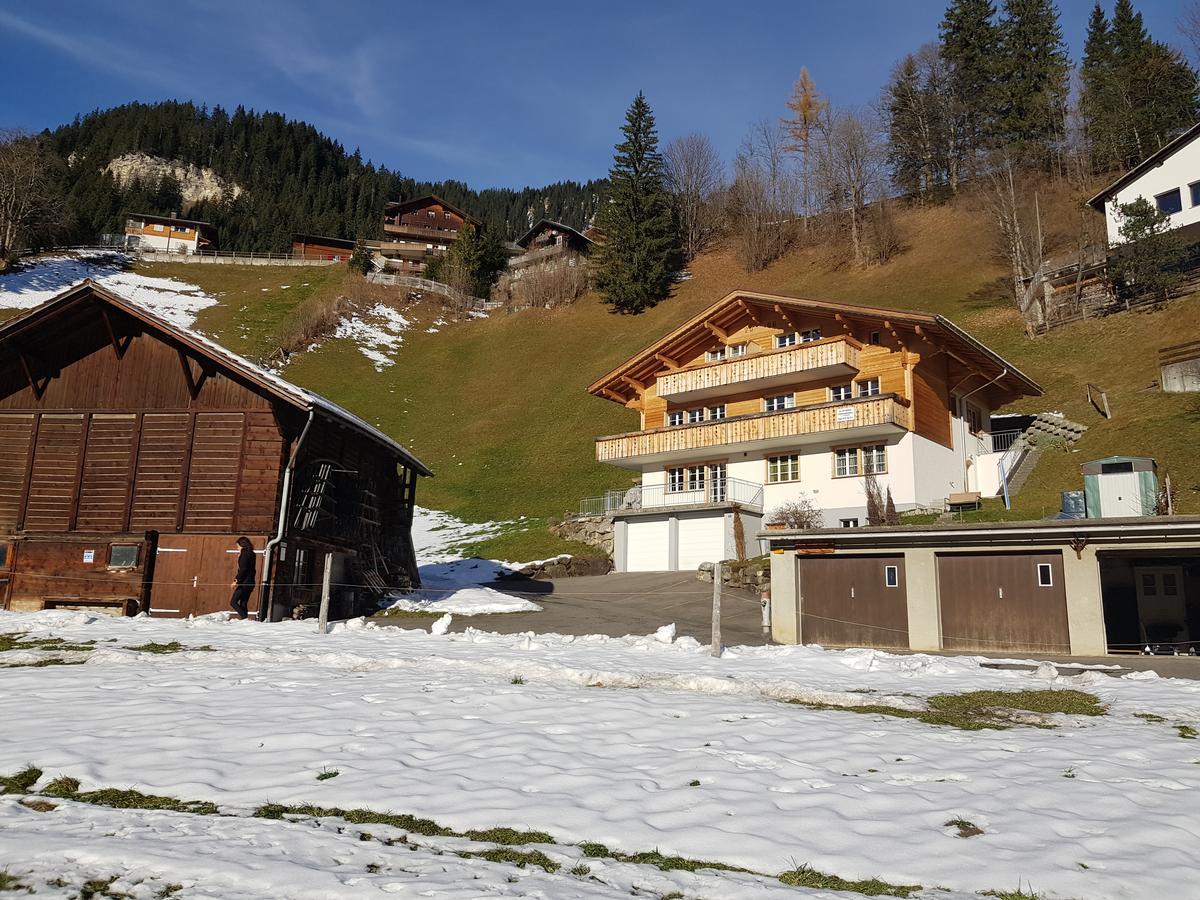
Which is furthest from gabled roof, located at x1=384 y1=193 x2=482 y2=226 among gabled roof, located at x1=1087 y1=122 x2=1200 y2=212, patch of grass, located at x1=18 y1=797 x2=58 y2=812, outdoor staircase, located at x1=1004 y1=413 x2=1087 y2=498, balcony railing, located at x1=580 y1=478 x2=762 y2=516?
patch of grass, located at x1=18 y1=797 x2=58 y2=812

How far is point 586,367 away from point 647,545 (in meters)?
32.8

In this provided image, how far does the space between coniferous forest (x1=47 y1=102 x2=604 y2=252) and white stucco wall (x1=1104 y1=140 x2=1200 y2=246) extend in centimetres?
7299

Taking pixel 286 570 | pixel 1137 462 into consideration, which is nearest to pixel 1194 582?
pixel 1137 462

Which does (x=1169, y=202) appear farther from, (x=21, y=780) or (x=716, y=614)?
(x=21, y=780)

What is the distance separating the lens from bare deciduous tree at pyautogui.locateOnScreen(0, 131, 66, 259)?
78.4 meters

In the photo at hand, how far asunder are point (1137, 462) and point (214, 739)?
24.6 m

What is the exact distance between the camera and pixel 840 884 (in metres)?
6.02

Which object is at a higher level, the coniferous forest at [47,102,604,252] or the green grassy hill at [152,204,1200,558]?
the coniferous forest at [47,102,604,252]

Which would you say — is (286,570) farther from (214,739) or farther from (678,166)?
(678,166)

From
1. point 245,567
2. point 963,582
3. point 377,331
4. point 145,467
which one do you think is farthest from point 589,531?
point 377,331

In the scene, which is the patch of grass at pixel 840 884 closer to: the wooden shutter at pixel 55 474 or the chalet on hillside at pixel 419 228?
the wooden shutter at pixel 55 474

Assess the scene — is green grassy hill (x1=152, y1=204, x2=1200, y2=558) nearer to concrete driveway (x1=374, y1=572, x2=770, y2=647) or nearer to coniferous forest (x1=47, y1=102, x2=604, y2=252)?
concrete driveway (x1=374, y1=572, x2=770, y2=647)

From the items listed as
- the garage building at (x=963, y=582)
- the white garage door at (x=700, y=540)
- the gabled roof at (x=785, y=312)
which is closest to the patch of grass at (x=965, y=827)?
the garage building at (x=963, y=582)

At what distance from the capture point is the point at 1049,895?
5832 mm
